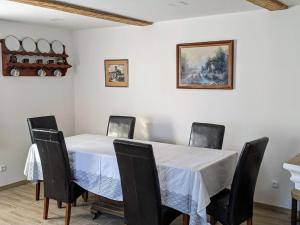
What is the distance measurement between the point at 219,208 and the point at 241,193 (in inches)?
8.7

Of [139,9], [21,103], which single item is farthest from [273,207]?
[21,103]

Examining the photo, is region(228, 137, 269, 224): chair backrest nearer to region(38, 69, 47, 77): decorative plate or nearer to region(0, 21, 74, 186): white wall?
region(0, 21, 74, 186): white wall

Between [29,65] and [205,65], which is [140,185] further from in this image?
[29,65]

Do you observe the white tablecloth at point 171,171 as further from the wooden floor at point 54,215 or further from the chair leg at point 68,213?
the wooden floor at point 54,215

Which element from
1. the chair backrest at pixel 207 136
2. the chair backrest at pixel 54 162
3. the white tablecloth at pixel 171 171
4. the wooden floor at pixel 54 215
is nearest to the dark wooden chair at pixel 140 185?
the white tablecloth at pixel 171 171

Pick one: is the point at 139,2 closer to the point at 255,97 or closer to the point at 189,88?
the point at 189,88

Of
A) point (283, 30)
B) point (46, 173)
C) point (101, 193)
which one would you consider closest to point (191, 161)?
point (101, 193)

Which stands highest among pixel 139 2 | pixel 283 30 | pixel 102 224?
pixel 139 2

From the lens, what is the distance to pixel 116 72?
16.7ft

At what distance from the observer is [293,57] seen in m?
3.62

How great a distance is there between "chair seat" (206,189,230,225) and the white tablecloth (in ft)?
0.25

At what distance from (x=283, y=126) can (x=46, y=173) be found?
2.61 metres

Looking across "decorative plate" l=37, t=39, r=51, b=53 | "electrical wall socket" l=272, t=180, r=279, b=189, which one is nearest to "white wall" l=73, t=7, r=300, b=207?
"electrical wall socket" l=272, t=180, r=279, b=189

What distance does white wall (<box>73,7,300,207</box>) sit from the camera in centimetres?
370
